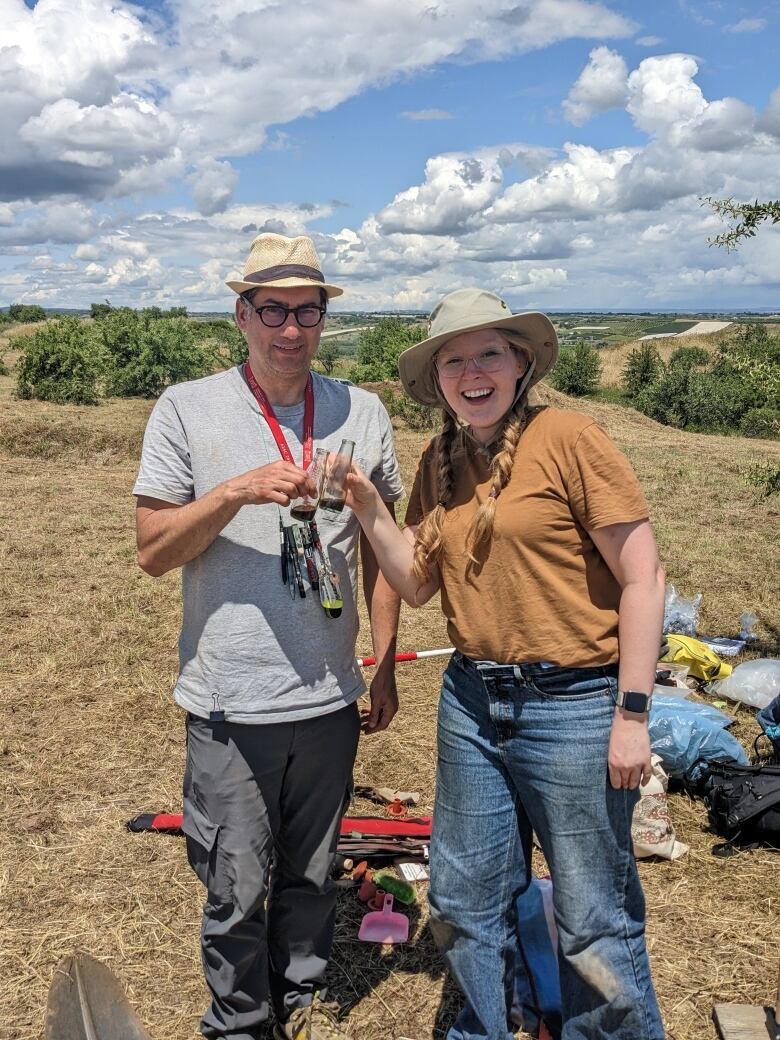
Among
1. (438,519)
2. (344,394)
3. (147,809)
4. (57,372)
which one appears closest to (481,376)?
(438,519)

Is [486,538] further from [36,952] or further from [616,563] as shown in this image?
[36,952]

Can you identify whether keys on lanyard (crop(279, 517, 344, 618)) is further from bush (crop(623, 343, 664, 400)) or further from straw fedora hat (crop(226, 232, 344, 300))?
bush (crop(623, 343, 664, 400))

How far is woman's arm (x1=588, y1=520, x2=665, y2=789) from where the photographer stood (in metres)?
2.05

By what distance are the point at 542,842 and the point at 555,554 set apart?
770 millimetres

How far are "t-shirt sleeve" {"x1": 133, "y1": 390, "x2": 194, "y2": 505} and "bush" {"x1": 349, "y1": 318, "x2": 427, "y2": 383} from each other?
1819 cm

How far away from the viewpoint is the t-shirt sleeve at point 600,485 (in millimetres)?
2018

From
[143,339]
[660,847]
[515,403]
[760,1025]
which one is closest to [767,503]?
[660,847]

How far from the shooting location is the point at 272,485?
2184mm

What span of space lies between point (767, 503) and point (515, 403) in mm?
11453

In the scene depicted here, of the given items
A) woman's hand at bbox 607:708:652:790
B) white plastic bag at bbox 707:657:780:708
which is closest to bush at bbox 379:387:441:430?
white plastic bag at bbox 707:657:780:708

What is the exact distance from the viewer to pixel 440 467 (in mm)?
2326

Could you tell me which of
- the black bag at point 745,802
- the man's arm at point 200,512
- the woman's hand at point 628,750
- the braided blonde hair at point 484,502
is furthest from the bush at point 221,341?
the woman's hand at point 628,750

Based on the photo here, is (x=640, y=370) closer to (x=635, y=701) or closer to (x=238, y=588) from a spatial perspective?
(x=238, y=588)

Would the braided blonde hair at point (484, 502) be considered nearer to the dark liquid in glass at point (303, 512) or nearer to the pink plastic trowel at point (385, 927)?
the dark liquid in glass at point (303, 512)
